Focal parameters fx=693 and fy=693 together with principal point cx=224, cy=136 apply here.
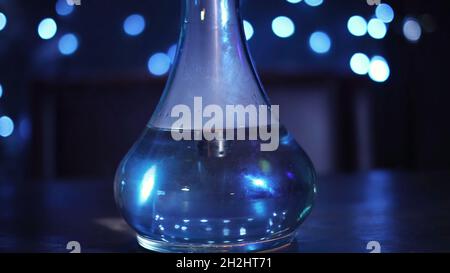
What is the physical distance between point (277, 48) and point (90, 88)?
2.03 ft

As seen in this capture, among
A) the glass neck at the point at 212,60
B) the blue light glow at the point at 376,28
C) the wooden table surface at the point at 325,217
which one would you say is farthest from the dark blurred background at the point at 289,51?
the glass neck at the point at 212,60

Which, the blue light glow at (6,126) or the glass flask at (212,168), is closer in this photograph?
the glass flask at (212,168)

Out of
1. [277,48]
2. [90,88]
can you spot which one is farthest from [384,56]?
[90,88]

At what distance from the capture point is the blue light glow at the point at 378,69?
1664mm

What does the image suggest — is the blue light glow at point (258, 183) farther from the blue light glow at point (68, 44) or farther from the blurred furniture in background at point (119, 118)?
A: the blue light glow at point (68, 44)

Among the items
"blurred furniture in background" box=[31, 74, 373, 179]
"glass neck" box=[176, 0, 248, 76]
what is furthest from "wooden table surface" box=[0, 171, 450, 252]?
"blurred furniture in background" box=[31, 74, 373, 179]

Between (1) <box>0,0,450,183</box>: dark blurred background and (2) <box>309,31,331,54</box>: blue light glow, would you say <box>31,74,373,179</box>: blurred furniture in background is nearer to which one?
(1) <box>0,0,450,183</box>: dark blurred background

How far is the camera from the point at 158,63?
1.66m

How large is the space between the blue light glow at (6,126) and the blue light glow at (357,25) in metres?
0.86

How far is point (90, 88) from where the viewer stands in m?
1.19

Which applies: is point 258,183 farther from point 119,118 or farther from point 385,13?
point 385,13

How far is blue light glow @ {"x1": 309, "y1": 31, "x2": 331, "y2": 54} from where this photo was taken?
1.67 metres
